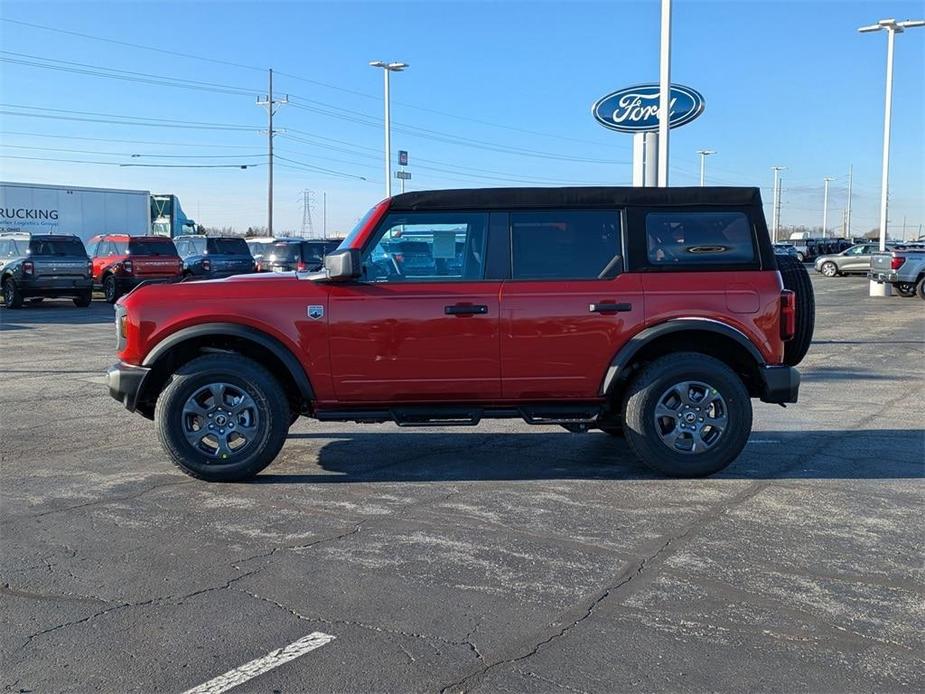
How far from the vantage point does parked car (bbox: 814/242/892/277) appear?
41844mm

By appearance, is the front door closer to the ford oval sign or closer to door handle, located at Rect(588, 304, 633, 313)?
door handle, located at Rect(588, 304, 633, 313)

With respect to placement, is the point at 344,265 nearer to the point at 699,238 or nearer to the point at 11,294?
the point at 699,238

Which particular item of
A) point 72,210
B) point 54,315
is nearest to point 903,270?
point 54,315

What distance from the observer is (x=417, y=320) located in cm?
611

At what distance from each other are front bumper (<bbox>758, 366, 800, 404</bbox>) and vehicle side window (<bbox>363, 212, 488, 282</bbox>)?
2115 mm

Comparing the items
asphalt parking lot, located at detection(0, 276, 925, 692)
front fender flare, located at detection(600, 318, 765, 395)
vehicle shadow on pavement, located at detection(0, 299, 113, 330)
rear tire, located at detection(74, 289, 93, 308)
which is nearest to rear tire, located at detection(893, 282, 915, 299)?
asphalt parking lot, located at detection(0, 276, 925, 692)

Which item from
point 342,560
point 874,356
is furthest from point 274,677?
point 874,356

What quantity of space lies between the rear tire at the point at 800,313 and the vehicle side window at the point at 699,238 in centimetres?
43

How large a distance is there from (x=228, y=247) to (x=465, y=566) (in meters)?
24.7

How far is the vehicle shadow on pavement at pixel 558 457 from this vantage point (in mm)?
6449

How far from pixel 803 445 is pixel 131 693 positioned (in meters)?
5.85

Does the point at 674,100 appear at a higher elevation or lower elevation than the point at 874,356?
higher

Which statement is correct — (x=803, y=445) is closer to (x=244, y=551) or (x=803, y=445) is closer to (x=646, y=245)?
(x=646, y=245)

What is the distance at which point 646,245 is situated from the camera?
6289 millimetres
